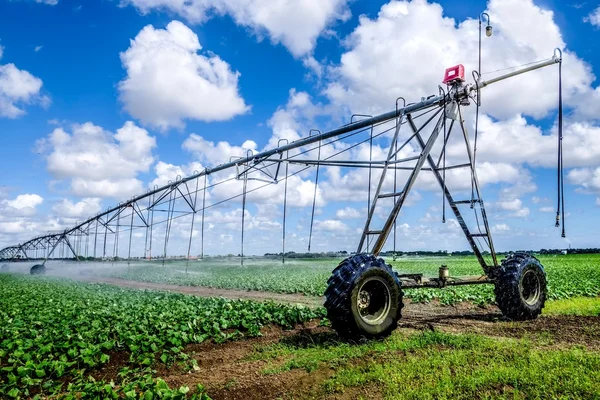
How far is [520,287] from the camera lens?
1204 centimetres

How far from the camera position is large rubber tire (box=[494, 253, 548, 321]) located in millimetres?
11938

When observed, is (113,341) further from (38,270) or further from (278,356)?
(38,270)

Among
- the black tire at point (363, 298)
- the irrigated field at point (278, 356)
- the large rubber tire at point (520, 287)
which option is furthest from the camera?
the large rubber tire at point (520, 287)

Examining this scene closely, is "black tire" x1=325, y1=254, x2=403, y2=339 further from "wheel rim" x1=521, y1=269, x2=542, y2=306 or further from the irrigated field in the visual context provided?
"wheel rim" x1=521, y1=269, x2=542, y2=306

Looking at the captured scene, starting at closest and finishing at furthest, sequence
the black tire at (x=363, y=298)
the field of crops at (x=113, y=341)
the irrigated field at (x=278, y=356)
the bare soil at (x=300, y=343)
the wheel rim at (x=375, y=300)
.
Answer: the irrigated field at (x=278, y=356) < the bare soil at (x=300, y=343) < the field of crops at (x=113, y=341) < the black tire at (x=363, y=298) < the wheel rim at (x=375, y=300)

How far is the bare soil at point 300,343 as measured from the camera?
663 cm

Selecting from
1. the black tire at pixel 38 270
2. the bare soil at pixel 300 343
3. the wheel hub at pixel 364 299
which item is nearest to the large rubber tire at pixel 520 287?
the bare soil at pixel 300 343

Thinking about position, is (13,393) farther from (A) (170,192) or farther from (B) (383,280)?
(A) (170,192)

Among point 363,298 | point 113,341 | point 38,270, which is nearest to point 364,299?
point 363,298

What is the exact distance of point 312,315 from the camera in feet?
42.3

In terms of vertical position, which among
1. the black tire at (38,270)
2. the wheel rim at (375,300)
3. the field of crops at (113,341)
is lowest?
the black tire at (38,270)

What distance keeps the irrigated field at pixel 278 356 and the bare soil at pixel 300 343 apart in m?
0.03

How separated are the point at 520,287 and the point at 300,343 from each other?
6.65 metres

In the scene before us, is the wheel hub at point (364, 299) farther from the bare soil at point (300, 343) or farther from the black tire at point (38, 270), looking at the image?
the black tire at point (38, 270)
